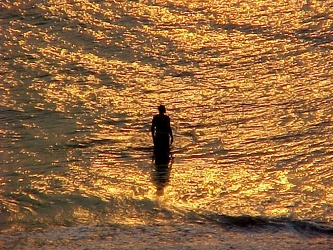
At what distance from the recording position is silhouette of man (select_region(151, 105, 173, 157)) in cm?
2081

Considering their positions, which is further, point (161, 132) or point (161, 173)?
point (161, 132)

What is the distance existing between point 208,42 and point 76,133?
10042mm

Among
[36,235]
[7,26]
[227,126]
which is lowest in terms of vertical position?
[36,235]

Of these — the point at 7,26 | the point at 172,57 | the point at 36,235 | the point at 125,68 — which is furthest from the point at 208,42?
the point at 36,235

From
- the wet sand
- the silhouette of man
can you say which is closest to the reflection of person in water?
the silhouette of man

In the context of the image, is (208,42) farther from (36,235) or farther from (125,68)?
(36,235)

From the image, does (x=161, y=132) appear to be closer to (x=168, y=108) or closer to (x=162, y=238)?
(x=168, y=108)

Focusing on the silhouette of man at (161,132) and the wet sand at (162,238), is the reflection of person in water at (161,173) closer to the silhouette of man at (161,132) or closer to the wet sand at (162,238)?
the silhouette of man at (161,132)

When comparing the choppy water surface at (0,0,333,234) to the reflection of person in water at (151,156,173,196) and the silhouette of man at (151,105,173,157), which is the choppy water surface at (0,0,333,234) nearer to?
the reflection of person in water at (151,156,173,196)

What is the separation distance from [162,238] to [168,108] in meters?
9.27

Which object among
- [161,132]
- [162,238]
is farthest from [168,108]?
[162,238]

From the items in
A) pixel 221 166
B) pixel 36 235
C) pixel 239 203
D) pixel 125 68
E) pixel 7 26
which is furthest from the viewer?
pixel 7 26

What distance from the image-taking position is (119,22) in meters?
34.4

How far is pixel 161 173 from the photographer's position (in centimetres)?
2020
